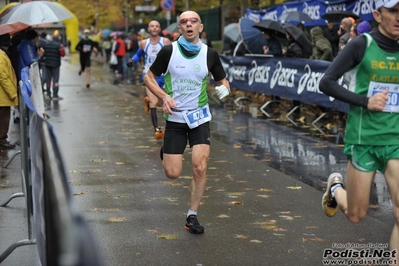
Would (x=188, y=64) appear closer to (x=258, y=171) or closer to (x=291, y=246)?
(x=291, y=246)

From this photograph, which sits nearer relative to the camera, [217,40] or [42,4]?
[42,4]

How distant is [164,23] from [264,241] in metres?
54.8

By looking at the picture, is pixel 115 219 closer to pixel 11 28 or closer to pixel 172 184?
pixel 172 184

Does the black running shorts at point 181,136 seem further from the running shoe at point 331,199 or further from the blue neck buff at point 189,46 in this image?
the running shoe at point 331,199

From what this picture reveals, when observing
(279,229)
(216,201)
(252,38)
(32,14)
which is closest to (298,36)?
(252,38)

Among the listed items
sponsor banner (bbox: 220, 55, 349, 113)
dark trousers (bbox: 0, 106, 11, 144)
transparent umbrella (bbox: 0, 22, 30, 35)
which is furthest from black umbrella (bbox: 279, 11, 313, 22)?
dark trousers (bbox: 0, 106, 11, 144)

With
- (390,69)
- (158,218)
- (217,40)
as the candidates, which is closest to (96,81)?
(217,40)

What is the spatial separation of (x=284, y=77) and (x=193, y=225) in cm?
1123

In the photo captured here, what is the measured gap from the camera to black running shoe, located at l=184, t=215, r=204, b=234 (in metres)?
7.40

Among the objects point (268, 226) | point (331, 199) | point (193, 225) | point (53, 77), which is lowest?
point (53, 77)

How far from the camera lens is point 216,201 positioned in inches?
351

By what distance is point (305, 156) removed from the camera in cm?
1219

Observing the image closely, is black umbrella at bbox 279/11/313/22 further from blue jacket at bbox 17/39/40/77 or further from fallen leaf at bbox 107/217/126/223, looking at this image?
fallen leaf at bbox 107/217/126/223

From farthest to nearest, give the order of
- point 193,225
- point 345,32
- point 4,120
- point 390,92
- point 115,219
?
point 345,32
point 4,120
point 115,219
point 193,225
point 390,92
